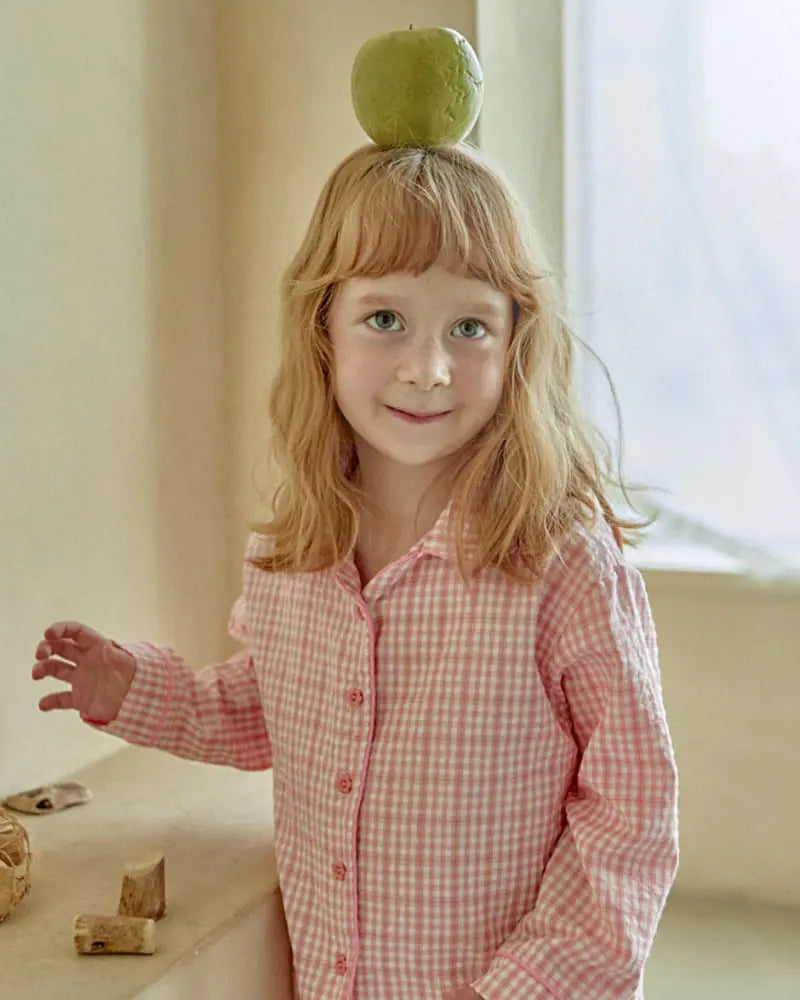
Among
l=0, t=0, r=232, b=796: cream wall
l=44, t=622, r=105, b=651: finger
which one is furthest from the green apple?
l=44, t=622, r=105, b=651: finger

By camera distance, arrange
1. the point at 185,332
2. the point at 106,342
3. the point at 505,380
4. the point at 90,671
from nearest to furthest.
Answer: the point at 505,380
the point at 90,671
the point at 106,342
the point at 185,332

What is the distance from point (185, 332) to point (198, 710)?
496mm

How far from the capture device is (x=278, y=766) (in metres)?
1.26

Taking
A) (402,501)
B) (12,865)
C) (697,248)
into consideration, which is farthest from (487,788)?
(697,248)

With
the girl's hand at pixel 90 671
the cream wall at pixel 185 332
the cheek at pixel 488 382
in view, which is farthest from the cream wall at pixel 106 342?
the cheek at pixel 488 382

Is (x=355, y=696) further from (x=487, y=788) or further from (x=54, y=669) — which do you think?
(x=54, y=669)

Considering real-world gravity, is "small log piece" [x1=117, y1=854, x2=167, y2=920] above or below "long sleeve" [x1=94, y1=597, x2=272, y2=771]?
below

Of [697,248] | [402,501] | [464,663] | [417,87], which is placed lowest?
[464,663]

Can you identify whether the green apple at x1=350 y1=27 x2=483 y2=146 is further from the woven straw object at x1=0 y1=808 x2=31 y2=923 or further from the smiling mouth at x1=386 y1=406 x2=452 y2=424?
the woven straw object at x1=0 y1=808 x2=31 y2=923

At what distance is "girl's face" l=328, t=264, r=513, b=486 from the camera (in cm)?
112

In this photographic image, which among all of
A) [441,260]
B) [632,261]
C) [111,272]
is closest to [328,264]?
[441,260]

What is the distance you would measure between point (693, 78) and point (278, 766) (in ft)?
2.79

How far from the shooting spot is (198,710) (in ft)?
4.33

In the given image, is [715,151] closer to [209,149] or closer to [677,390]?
[677,390]
